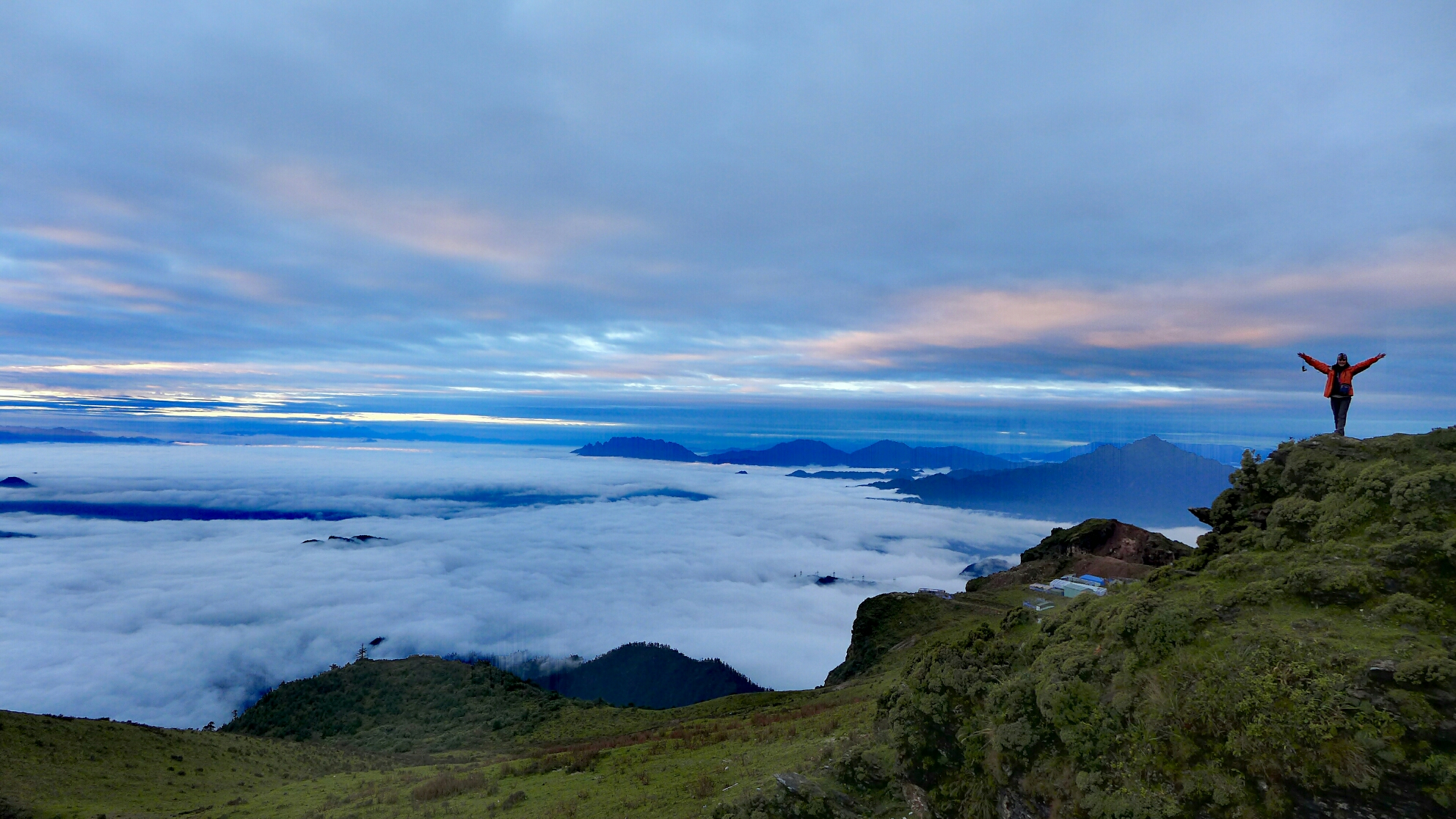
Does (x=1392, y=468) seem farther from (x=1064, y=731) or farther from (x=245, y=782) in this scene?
(x=245, y=782)

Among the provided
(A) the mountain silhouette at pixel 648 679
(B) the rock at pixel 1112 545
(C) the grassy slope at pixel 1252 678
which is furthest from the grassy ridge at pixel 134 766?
(A) the mountain silhouette at pixel 648 679

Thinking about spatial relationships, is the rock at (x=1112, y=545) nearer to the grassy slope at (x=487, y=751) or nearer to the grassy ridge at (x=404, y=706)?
the grassy slope at (x=487, y=751)

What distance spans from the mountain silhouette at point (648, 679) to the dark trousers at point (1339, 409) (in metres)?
146

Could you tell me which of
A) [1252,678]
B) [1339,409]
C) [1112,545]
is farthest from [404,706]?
[1112,545]

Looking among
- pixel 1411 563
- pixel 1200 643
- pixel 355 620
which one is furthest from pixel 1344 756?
pixel 355 620

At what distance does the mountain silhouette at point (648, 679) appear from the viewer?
153 m

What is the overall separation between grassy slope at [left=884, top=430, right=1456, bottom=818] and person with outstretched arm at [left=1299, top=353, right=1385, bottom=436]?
121 cm

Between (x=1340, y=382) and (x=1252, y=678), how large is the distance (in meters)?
11.8

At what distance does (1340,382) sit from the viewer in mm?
16156

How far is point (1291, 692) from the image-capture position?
9.38 meters

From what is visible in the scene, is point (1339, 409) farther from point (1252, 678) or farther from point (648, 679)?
point (648, 679)

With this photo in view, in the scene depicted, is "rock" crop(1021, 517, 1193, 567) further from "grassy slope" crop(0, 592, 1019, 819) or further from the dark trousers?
the dark trousers

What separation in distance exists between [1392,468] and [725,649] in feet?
553

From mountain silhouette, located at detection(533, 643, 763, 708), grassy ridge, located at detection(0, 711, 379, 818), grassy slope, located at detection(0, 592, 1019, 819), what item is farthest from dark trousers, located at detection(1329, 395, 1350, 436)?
mountain silhouette, located at detection(533, 643, 763, 708)
